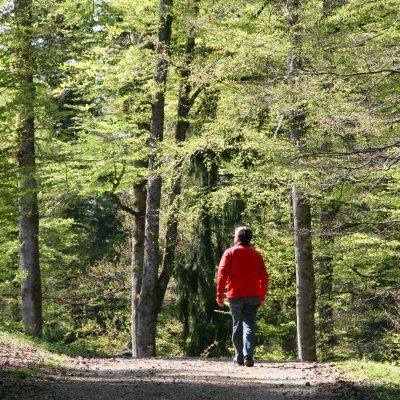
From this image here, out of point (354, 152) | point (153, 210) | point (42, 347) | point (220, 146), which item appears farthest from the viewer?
point (153, 210)

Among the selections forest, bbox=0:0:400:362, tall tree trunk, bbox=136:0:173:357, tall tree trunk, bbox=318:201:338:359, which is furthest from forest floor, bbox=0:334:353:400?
tall tree trunk, bbox=318:201:338:359

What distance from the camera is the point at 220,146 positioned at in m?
13.9

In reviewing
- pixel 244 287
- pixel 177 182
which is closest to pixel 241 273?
pixel 244 287

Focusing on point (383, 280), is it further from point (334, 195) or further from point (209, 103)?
point (209, 103)

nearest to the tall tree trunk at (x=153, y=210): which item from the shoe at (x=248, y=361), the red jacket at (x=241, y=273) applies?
the red jacket at (x=241, y=273)

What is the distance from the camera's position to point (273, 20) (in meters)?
13.4

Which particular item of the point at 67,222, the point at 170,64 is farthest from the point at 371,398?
the point at 67,222

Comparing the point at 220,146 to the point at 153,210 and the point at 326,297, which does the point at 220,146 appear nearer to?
the point at 153,210

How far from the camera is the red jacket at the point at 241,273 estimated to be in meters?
9.98

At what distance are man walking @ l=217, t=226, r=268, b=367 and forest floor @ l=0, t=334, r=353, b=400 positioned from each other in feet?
1.37

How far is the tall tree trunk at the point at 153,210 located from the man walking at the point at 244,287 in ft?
14.7

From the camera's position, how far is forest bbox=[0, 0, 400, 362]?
10750 millimetres

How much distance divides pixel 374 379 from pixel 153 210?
7.56 m

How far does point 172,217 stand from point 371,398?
10.1 m
